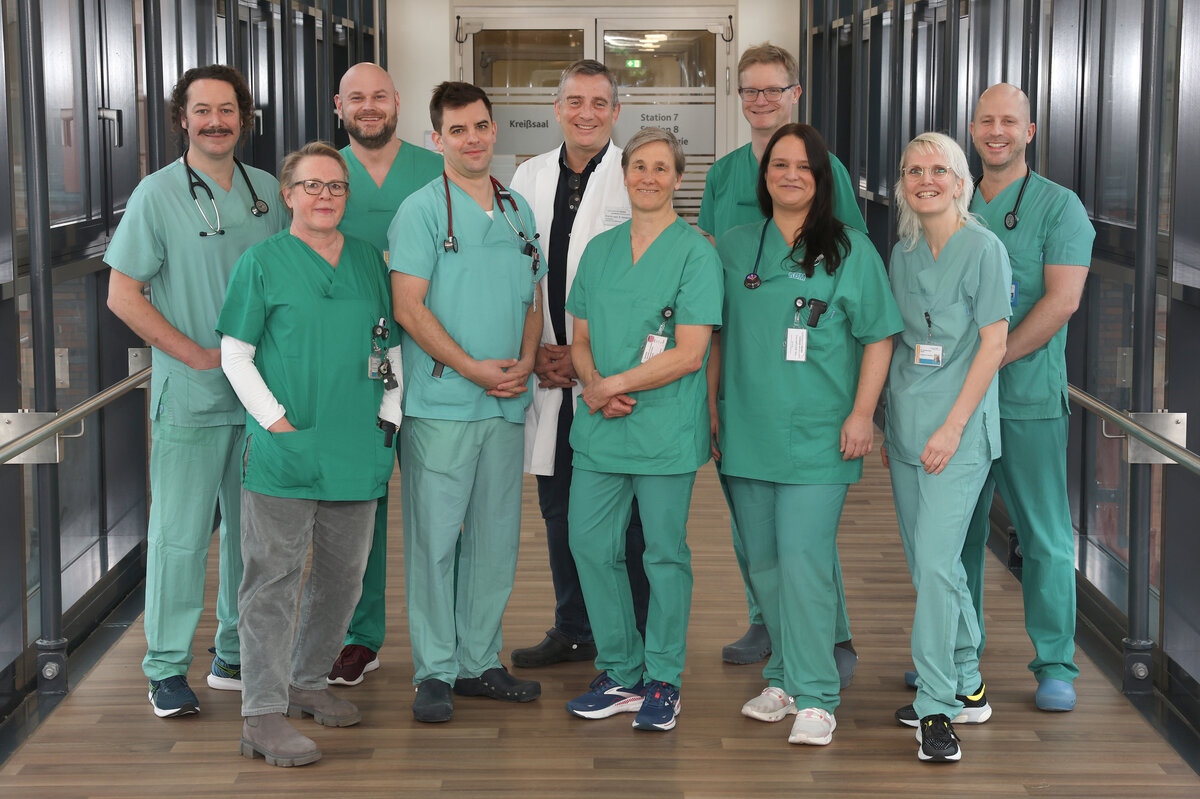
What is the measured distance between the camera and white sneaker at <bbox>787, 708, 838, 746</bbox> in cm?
303

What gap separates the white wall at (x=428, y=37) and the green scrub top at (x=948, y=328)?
6.80 meters

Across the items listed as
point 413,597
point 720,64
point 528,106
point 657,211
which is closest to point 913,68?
point 720,64

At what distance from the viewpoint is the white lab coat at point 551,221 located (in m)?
3.43

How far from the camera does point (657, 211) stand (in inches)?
120

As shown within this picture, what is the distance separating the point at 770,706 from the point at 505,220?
1.38m

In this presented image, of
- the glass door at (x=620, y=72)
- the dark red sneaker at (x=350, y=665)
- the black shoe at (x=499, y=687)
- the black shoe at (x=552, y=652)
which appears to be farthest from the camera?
the glass door at (x=620, y=72)

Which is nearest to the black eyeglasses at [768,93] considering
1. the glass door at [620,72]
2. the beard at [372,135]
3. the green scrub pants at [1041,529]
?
the beard at [372,135]

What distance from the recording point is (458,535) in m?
3.24

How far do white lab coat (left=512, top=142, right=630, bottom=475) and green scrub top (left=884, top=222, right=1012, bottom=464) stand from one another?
0.83 meters

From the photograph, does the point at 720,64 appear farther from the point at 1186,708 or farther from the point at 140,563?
the point at 1186,708

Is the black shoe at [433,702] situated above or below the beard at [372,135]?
below

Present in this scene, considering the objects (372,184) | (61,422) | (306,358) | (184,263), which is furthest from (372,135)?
(61,422)

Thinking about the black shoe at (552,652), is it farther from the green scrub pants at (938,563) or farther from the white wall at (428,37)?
the white wall at (428,37)

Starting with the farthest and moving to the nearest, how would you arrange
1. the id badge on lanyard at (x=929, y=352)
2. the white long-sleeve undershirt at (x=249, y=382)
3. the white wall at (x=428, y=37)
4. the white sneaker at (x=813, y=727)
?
1. the white wall at (x=428, y=37)
2. the white sneaker at (x=813, y=727)
3. the id badge on lanyard at (x=929, y=352)
4. the white long-sleeve undershirt at (x=249, y=382)
